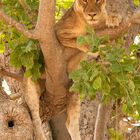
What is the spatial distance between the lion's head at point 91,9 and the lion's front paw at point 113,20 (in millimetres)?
154

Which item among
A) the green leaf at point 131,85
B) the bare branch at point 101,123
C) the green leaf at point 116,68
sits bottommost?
the bare branch at point 101,123

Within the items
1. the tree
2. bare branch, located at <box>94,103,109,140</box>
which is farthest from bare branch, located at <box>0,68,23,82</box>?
bare branch, located at <box>94,103,109,140</box>

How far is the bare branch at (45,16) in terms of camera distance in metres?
4.39

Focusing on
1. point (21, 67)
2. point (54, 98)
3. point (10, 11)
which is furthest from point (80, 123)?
point (10, 11)

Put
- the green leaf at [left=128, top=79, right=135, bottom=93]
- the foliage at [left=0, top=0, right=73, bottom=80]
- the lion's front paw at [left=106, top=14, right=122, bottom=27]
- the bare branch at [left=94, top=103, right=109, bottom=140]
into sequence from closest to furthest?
the green leaf at [left=128, top=79, right=135, bottom=93] → the foliage at [left=0, top=0, right=73, bottom=80] → the lion's front paw at [left=106, top=14, right=122, bottom=27] → the bare branch at [left=94, top=103, right=109, bottom=140]

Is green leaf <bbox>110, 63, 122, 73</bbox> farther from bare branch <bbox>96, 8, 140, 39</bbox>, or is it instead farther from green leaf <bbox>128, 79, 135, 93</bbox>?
bare branch <bbox>96, 8, 140, 39</bbox>

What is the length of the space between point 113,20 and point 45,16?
2.44 ft

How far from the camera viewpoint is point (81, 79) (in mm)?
3953

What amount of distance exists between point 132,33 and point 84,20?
0.85m

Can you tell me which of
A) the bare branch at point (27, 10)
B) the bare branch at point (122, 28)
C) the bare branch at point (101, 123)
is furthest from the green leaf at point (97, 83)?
the bare branch at point (101, 123)

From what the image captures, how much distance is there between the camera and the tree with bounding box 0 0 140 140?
446cm

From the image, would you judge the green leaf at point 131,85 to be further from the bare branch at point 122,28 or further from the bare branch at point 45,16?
the bare branch at point 45,16

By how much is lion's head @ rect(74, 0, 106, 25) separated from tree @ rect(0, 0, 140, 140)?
12 cm

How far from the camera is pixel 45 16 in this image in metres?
4.43
